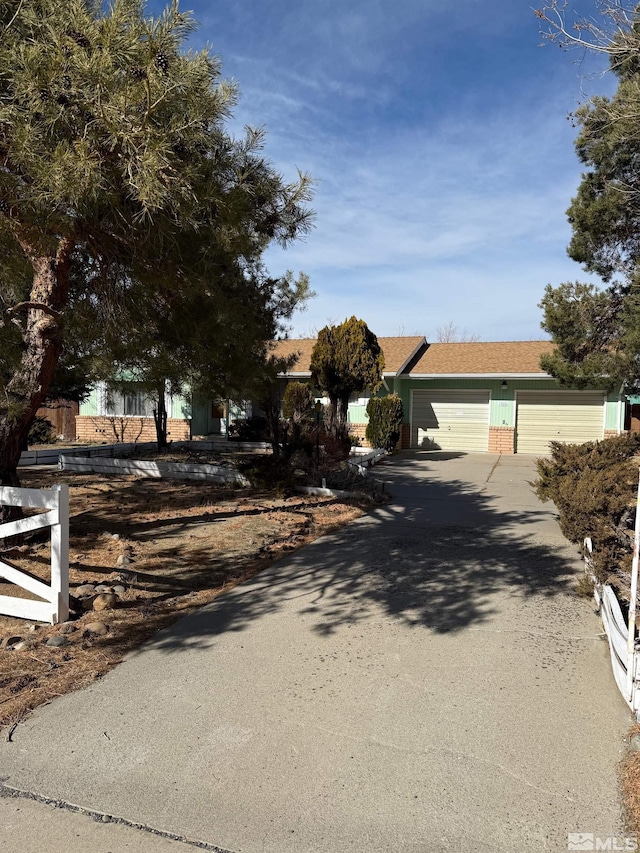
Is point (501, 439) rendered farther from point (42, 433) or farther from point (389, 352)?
point (42, 433)

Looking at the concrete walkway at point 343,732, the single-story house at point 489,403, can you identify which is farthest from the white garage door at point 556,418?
the concrete walkway at point 343,732

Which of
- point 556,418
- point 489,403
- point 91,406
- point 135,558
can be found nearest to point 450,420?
point 489,403

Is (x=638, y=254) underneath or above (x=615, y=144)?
underneath

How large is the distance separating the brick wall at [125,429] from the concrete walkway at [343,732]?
17041 millimetres

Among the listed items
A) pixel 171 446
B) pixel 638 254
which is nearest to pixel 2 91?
pixel 638 254

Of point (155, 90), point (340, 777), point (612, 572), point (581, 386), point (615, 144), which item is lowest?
point (340, 777)

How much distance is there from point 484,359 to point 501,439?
2.94 m

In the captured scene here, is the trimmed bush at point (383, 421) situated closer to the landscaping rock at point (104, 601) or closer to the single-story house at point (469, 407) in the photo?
the single-story house at point (469, 407)

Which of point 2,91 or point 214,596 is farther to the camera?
point 214,596

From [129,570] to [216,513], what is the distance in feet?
9.59

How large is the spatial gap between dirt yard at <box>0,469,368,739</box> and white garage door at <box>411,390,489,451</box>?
35.6 feet

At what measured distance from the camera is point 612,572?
509cm

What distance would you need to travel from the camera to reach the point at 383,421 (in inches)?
731

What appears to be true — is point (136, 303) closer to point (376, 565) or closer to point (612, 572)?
point (376, 565)
